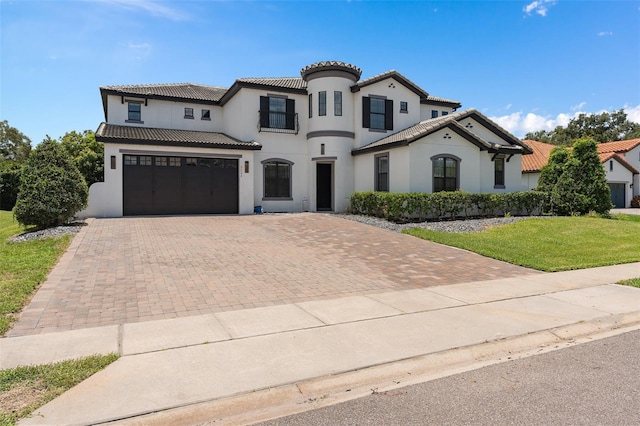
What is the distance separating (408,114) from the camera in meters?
24.2

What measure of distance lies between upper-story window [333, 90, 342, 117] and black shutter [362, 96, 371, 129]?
129 cm

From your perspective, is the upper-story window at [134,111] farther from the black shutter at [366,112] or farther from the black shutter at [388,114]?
the black shutter at [388,114]

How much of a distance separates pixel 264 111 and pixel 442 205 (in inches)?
434

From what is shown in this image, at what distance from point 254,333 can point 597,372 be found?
160 inches

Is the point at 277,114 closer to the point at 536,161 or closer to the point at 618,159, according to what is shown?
the point at 536,161

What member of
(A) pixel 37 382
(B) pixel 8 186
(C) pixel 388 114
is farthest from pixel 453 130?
(B) pixel 8 186

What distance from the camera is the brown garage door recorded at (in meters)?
19.7

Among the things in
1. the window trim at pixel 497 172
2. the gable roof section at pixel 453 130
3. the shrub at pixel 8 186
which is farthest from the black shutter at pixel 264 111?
the shrub at pixel 8 186

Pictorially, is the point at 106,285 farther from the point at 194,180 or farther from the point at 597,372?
the point at 194,180

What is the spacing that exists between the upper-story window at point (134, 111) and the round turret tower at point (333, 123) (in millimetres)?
9491

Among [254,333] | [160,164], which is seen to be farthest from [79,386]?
[160,164]

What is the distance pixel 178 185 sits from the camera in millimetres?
20578

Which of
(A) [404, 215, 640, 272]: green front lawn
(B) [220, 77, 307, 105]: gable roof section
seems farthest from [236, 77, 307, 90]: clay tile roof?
(A) [404, 215, 640, 272]: green front lawn

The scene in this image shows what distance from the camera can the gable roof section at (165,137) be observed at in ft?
62.5
